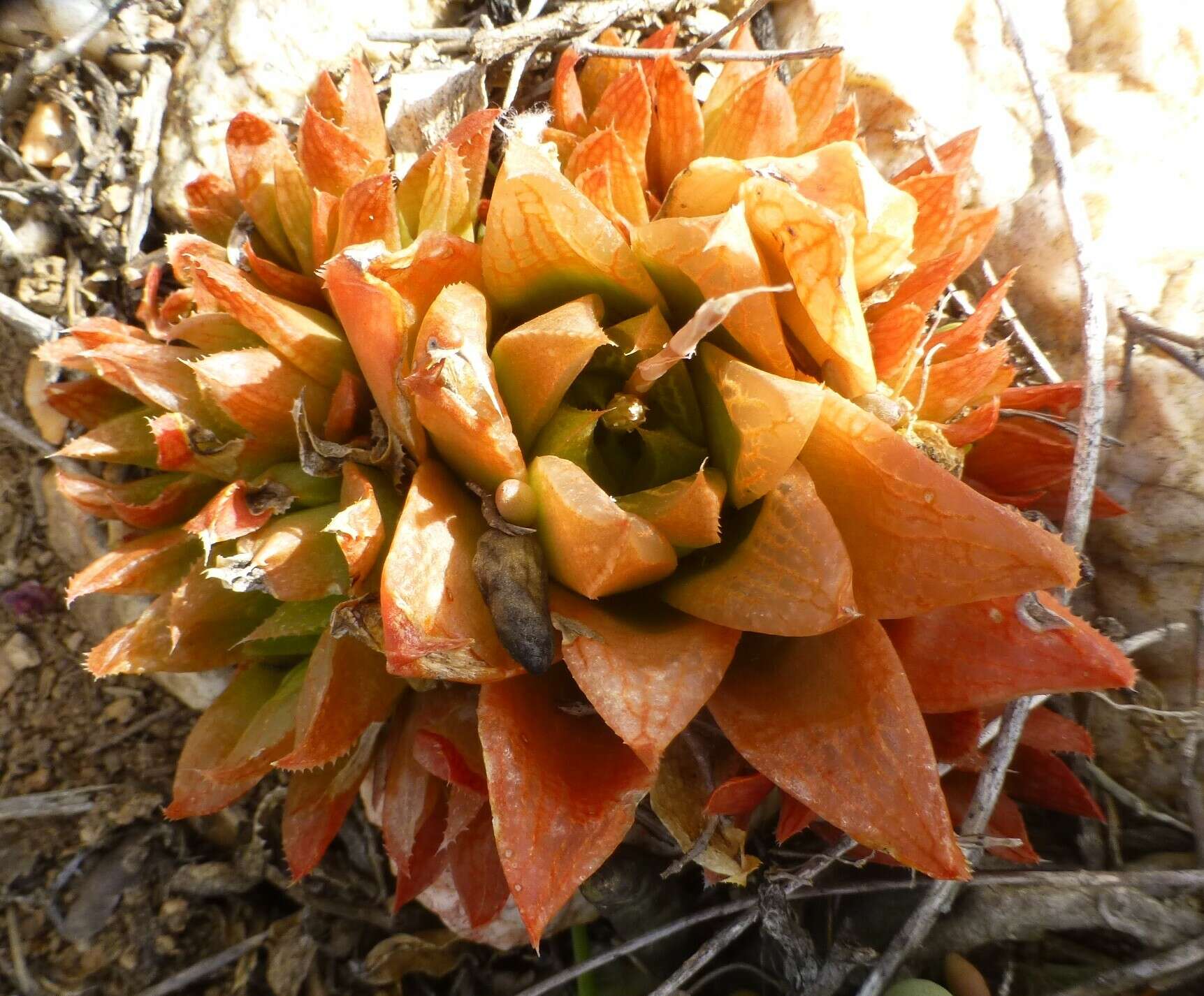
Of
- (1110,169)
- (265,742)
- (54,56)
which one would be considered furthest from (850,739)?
(54,56)

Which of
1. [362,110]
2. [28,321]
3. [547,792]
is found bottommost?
[547,792]

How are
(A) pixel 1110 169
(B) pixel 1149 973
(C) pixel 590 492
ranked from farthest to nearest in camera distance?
(A) pixel 1110 169 < (B) pixel 1149 973 < (C) pixel 590 492

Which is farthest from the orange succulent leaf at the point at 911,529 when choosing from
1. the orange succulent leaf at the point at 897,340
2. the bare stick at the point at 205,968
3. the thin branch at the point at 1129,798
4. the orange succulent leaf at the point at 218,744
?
the bare stick at the point at 205,968

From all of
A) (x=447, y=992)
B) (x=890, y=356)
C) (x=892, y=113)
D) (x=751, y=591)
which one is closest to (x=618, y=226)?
(x=890, y=356)

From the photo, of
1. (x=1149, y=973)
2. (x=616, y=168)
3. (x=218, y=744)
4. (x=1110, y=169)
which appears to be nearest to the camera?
(x=616, y=168)

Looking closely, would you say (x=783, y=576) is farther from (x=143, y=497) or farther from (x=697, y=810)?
(x=143, y=497)

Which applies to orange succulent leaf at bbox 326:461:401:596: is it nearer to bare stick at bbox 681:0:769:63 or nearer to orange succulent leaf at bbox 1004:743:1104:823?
bare stick at bbox 681:0:769:63
